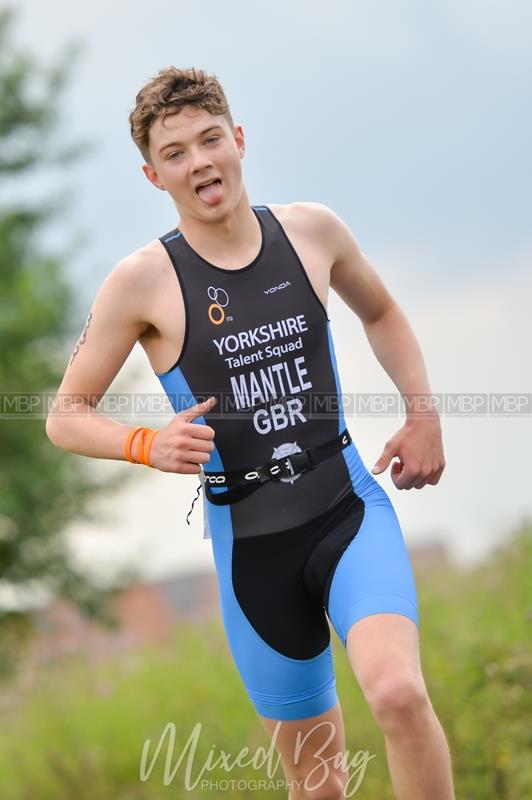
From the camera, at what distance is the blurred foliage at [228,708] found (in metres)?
6.36

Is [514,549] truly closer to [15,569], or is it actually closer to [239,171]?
[239,171]

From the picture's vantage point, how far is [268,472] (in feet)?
13.4

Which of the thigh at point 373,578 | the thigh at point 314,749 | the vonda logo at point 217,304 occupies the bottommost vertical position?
the thigh at point 314,749

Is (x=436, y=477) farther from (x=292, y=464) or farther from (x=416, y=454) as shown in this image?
(x=292, y=464)

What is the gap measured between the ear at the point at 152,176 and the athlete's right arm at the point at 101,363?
0.87 feet

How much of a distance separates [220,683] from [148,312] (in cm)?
543

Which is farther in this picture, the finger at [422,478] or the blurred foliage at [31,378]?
the blurred foliage at [31,378]

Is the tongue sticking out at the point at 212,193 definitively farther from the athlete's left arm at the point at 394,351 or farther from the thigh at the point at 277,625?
the thigh at the point at 277,625

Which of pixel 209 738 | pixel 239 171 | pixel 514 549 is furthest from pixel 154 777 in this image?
pixel 239 171

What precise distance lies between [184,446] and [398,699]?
103 centimetres

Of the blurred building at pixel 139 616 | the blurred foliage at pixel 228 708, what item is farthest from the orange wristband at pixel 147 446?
the blurred foliage at pixel 228 708

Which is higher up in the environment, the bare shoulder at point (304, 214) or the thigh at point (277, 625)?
the bare shoulder at point (304, 214)

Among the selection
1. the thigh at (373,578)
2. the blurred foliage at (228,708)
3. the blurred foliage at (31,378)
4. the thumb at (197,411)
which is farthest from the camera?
the blurred foliage at (31,378)

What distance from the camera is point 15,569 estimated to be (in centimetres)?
1513
